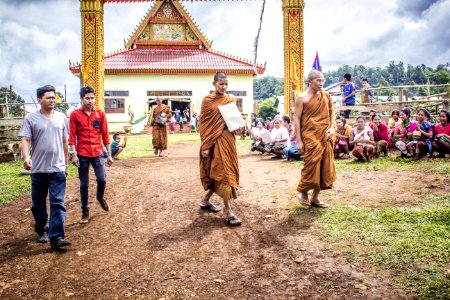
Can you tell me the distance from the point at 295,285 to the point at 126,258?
1568 millimetres

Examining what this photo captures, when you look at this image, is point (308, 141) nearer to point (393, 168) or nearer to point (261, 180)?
point (261, 180)

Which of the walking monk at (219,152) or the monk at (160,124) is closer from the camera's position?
the walking monk at (219,152)

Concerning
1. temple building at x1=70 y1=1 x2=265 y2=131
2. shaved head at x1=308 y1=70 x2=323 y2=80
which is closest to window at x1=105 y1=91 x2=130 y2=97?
temple building at x1=70 y1=1 x2=265 y2=131

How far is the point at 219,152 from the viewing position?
4.48 m

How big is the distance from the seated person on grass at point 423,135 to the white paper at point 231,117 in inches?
197

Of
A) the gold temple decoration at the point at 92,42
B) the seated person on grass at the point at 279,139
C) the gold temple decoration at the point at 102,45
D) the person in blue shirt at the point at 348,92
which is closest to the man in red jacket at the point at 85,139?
the seated person on grass at the point at 279,139

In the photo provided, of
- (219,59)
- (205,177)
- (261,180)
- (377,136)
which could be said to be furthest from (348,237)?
(219,59)

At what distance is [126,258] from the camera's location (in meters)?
3.51

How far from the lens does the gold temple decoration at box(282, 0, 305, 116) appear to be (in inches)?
493

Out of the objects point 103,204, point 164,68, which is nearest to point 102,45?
point 103,204

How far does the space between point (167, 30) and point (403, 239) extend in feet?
75.8

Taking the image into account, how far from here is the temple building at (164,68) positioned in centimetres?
2367

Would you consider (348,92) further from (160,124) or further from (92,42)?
(92,42)

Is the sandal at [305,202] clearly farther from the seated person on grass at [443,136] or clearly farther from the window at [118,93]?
the window at [118,93]
